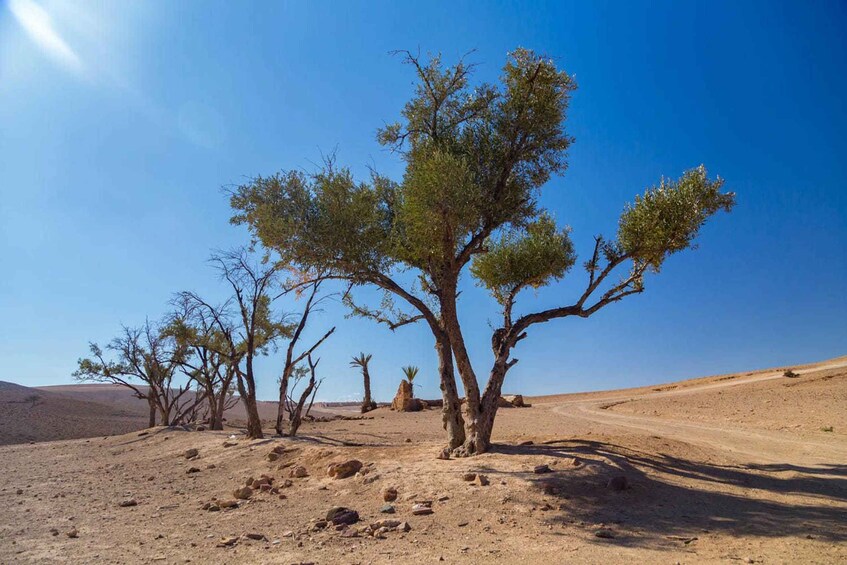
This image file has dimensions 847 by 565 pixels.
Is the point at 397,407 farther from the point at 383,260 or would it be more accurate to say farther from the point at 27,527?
the point at 27,527

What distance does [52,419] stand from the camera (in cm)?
4128

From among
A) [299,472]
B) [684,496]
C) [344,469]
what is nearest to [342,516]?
[344,469]

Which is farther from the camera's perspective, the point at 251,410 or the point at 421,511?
the point at 251,410

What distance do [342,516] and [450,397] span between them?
524cm

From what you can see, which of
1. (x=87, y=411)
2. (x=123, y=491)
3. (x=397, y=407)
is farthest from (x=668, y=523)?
(x=87, y=411)

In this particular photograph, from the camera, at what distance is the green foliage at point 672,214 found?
14125mm

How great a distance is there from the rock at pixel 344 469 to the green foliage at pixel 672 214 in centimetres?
876

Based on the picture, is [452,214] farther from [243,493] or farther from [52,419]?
[52,419]

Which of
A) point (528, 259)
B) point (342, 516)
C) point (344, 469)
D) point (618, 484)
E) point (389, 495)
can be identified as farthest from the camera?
point (528, 259)

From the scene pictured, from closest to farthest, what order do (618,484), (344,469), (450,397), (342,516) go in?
(342,516)
(618,484)
(344,469)
(450,397)

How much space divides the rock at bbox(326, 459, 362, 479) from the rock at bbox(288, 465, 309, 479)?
2.75 ft

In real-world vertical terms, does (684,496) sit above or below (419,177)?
below

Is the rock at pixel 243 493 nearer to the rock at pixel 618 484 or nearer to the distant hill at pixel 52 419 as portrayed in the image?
the rock at pixel 618 484

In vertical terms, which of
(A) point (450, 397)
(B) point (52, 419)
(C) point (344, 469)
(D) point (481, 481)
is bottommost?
(D) point (481, 481)
